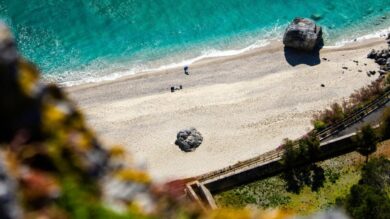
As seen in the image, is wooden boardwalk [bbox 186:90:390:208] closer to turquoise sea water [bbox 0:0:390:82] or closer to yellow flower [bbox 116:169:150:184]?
turquoise sea water [bbox 0:0:390:82]

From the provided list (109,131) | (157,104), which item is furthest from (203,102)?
(109,131)

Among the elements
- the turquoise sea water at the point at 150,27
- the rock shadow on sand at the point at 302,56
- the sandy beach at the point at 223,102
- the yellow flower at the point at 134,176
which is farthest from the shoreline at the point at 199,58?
the yellow flower at the point at 134,176

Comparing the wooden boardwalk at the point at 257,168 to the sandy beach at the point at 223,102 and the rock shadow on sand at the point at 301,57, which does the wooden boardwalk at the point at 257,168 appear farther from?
the rock shadow on sand at the point at 301,57

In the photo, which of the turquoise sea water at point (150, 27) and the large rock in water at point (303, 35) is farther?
the turquoise sea water at point (150, 27)

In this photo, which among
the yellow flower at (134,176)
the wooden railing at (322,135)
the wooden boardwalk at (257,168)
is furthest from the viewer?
the wooden railing at (322,135)

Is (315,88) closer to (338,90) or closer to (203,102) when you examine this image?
(338,90)

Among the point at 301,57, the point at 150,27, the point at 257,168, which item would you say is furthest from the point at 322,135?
the point at 150,27

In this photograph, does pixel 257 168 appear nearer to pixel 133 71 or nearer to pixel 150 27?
pixel 133 71
